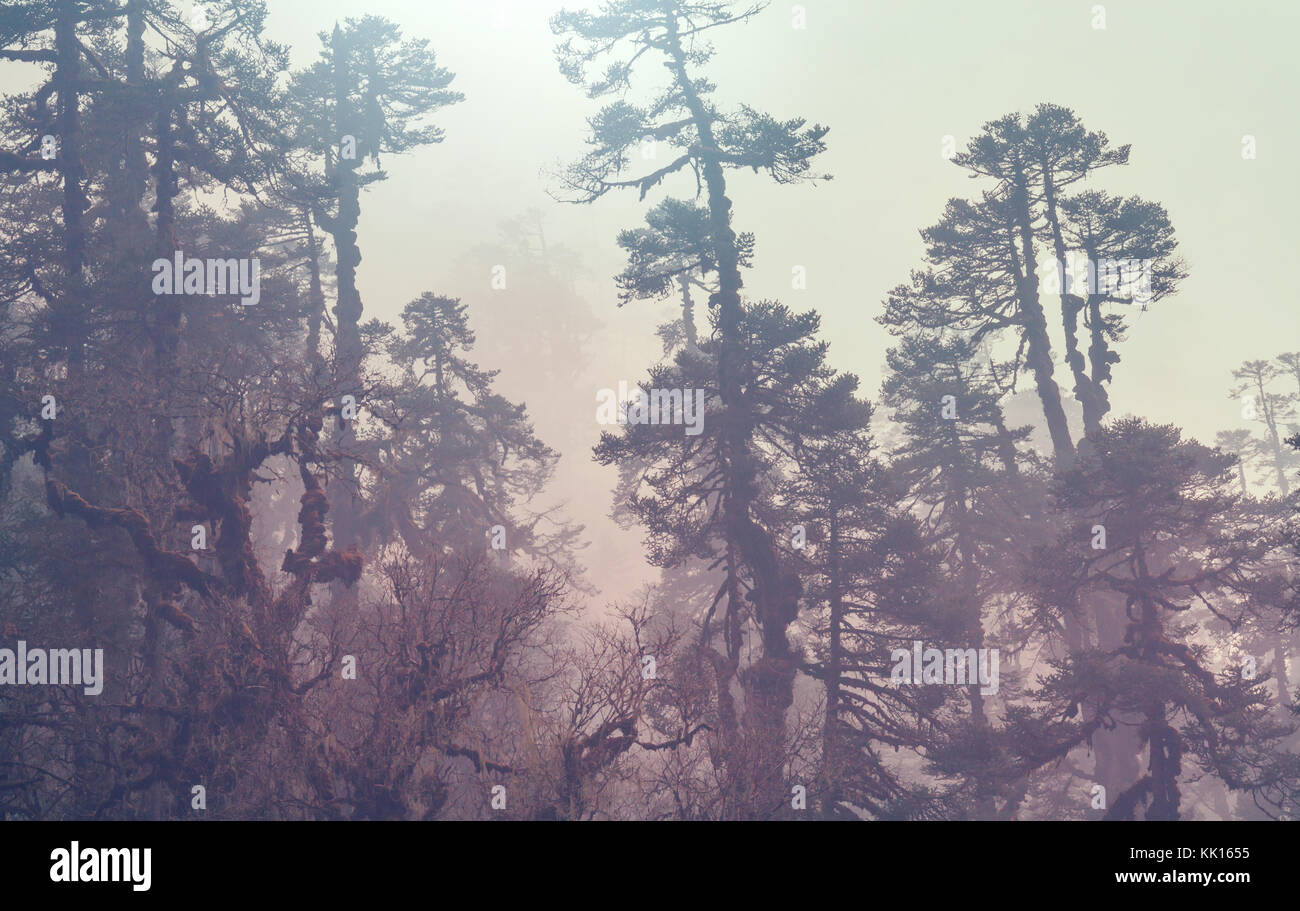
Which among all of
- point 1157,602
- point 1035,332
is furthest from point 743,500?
point 1035,332

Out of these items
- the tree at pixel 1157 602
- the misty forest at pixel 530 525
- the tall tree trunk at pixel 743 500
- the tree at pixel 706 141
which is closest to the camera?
the misty forest at pixel 530 525

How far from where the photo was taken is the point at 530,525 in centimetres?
3288

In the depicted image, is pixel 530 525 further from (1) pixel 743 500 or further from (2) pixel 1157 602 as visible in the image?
(2) pixel 1157 602

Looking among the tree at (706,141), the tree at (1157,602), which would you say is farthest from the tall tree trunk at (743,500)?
the tree at (1157,602)

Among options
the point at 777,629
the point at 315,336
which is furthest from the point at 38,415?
the point at 777,629

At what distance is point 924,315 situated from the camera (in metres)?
27.7

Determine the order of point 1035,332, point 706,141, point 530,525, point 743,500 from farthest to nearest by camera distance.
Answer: point 530,525 < point 1035,332 < point 706,141 < point 743,500

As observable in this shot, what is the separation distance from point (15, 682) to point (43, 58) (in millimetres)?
Result: 15606

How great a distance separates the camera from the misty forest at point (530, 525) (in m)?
16.0

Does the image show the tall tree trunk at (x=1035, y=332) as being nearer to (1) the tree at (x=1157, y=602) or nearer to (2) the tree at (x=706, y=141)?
(1) the tree at (x=1157, y=602)
